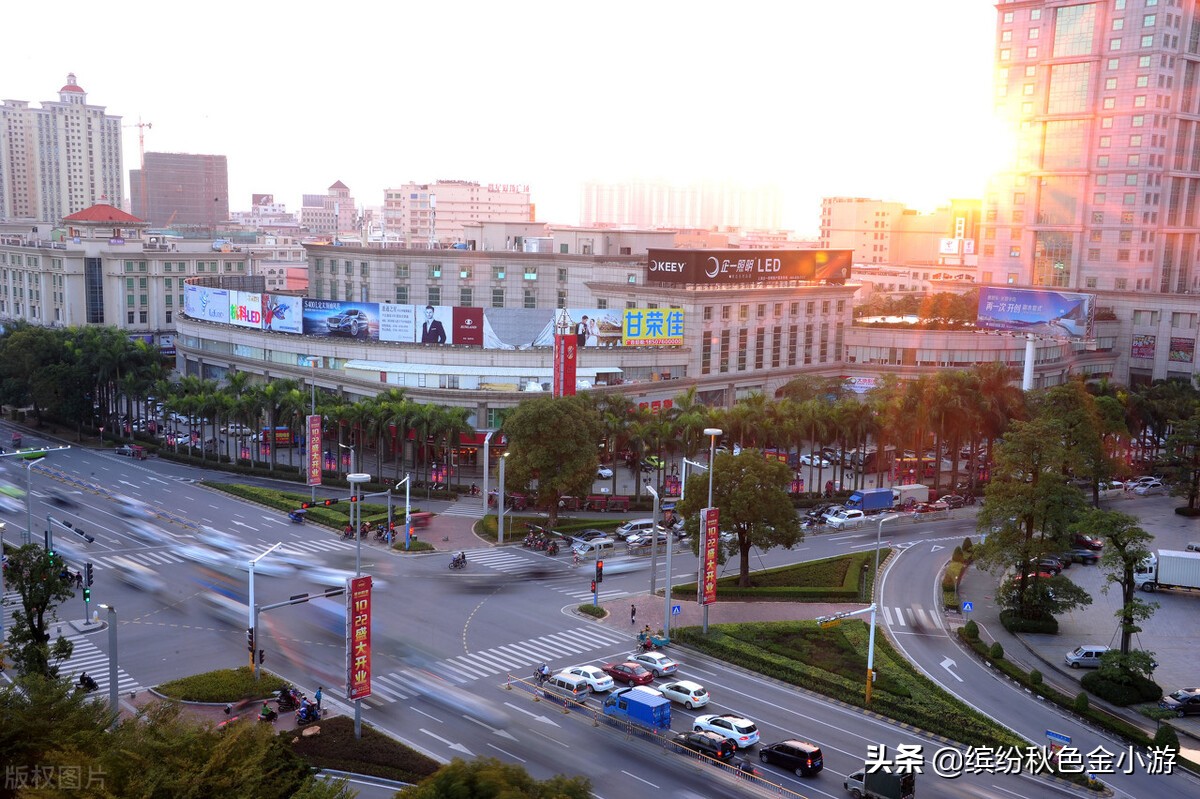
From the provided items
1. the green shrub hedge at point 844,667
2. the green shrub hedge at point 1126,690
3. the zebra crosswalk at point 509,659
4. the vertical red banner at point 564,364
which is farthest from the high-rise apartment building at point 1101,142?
the zebra crosswalk at point 509,659

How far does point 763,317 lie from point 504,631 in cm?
6730

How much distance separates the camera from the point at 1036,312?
112938 mm

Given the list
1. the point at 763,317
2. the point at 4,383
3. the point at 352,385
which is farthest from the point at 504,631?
the point at 4,383

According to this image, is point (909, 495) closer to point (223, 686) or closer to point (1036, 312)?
point (1036, 312)

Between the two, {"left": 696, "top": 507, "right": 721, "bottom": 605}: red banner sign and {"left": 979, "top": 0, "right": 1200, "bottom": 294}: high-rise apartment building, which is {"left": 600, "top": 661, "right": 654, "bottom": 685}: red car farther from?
{"left": 979, "top": 0, "right": 1200, "bottom": 294}: high-rise apartment building

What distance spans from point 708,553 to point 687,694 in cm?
1062

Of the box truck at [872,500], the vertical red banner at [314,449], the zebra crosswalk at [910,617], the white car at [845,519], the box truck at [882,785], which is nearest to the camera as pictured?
the box truck at [882,785]

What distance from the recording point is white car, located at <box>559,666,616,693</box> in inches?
1922

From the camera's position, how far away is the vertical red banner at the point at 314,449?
272 ft

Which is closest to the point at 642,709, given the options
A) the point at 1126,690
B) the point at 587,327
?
the point at 1126,690

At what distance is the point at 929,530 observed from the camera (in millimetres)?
82188

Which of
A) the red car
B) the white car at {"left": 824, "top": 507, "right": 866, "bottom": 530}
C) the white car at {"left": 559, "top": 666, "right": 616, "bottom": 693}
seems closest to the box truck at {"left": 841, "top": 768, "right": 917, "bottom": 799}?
the red car

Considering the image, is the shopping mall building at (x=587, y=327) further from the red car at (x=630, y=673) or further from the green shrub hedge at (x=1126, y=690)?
the green shrub hedge at (x=1126, y=690)

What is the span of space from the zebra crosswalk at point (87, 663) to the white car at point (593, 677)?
20.3 meters
